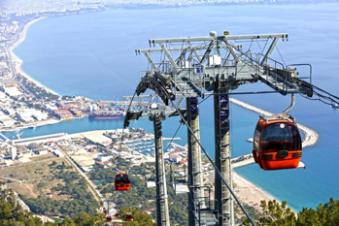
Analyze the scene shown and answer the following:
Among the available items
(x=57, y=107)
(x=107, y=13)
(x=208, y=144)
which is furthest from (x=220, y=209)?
(x=107, y=13)

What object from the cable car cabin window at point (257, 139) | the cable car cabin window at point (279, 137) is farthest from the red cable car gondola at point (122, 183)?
the cable car cabin window at point (279, 137)

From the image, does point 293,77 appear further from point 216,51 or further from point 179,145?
point 179,145

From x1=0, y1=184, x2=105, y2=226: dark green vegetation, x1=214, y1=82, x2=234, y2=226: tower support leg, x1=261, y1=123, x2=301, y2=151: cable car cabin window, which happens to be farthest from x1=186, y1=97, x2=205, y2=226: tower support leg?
x1=0, y1=184, x2=105, y2=226: dark green vegetation

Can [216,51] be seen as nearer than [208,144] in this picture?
Yes

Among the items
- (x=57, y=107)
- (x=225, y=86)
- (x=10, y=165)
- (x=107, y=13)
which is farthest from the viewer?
(x=107, y=13)

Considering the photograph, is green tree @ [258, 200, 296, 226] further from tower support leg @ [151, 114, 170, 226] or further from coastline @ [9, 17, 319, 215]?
coastline @ [9, 17, 319, 215]

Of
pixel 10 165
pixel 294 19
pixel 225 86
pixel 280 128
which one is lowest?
pixel 10 165

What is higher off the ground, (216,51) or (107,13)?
A: (107,13)
